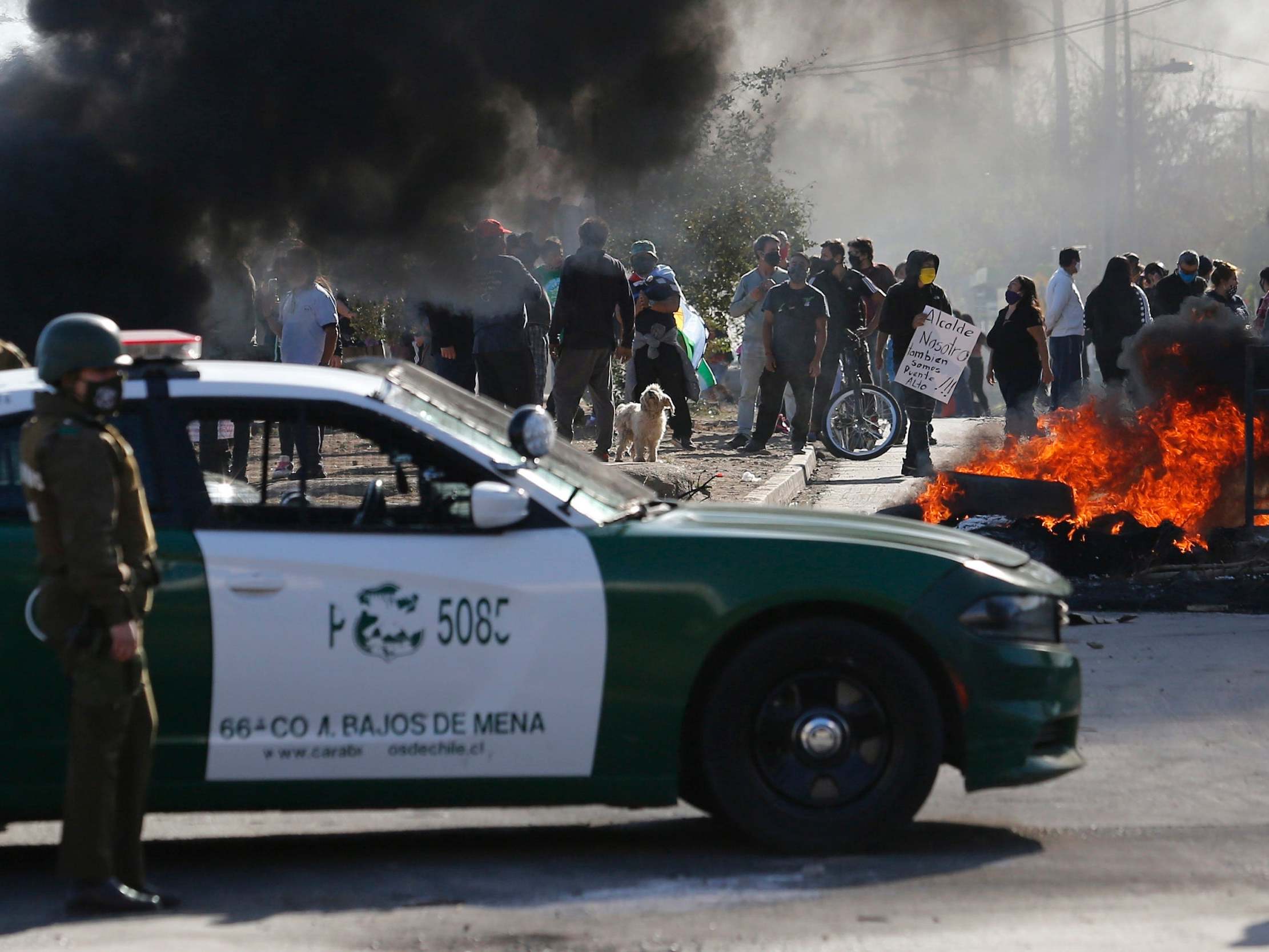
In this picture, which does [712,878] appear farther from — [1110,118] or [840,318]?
[1110,118]

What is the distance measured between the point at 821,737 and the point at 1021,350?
35.1 ft

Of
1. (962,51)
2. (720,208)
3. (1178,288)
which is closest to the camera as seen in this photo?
(1178,288)

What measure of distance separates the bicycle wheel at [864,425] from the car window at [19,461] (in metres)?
12.0

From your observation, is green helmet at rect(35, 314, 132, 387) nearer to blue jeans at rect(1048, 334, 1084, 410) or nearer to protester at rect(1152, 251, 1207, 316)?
blue jeans at rect(1048, 334, 1084, 410)

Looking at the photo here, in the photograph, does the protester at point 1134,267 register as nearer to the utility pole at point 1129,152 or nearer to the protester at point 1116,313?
the protester at point 1116,313

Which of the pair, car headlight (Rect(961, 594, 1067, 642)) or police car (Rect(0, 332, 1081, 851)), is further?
car headlight (Rect(961, 594, 1067, 642))

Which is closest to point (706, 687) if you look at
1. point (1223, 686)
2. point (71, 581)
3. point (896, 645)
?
point (896, 645)

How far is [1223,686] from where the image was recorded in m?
7.80

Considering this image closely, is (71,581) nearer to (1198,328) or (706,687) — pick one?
(706,687)

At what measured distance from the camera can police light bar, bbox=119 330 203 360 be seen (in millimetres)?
5215

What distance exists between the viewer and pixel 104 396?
448 cm

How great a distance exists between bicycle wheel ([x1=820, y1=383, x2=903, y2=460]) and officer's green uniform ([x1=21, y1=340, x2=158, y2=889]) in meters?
12.4

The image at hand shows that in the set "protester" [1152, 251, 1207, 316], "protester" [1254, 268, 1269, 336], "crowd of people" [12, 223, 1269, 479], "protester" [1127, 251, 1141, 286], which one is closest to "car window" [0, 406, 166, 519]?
"crowd of people" [12, 223, 1269, 479]

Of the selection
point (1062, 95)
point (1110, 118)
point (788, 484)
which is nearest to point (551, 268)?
point (788, 484)
